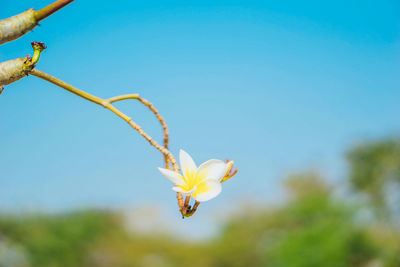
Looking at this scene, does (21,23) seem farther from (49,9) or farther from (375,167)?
(375,167)

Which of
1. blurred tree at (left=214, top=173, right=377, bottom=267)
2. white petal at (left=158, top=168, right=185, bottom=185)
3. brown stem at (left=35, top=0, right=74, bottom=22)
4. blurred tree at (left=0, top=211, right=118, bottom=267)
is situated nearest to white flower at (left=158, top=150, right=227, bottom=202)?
white petal at (left=158, top=168, right=185, bottom=185)

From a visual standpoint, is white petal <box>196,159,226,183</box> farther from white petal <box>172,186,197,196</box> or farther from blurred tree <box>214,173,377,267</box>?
blurred tree <box>214,173,377,267</box>

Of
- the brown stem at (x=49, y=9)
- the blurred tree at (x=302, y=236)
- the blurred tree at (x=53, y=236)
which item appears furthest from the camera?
the blurred tree at (x=53, y=236)

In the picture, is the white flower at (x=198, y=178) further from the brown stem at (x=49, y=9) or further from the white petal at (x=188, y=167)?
the brown stem at (x=49, y=9)

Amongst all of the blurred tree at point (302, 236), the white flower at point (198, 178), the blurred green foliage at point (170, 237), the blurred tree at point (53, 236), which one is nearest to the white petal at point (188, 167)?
the white flower at point (198, 178)

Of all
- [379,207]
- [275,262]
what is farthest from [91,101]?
[379,207]

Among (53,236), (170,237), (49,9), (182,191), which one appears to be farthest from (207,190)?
(170,237)

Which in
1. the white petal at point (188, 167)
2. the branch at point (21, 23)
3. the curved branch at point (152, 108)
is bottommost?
the white petal at point (188, 167)
